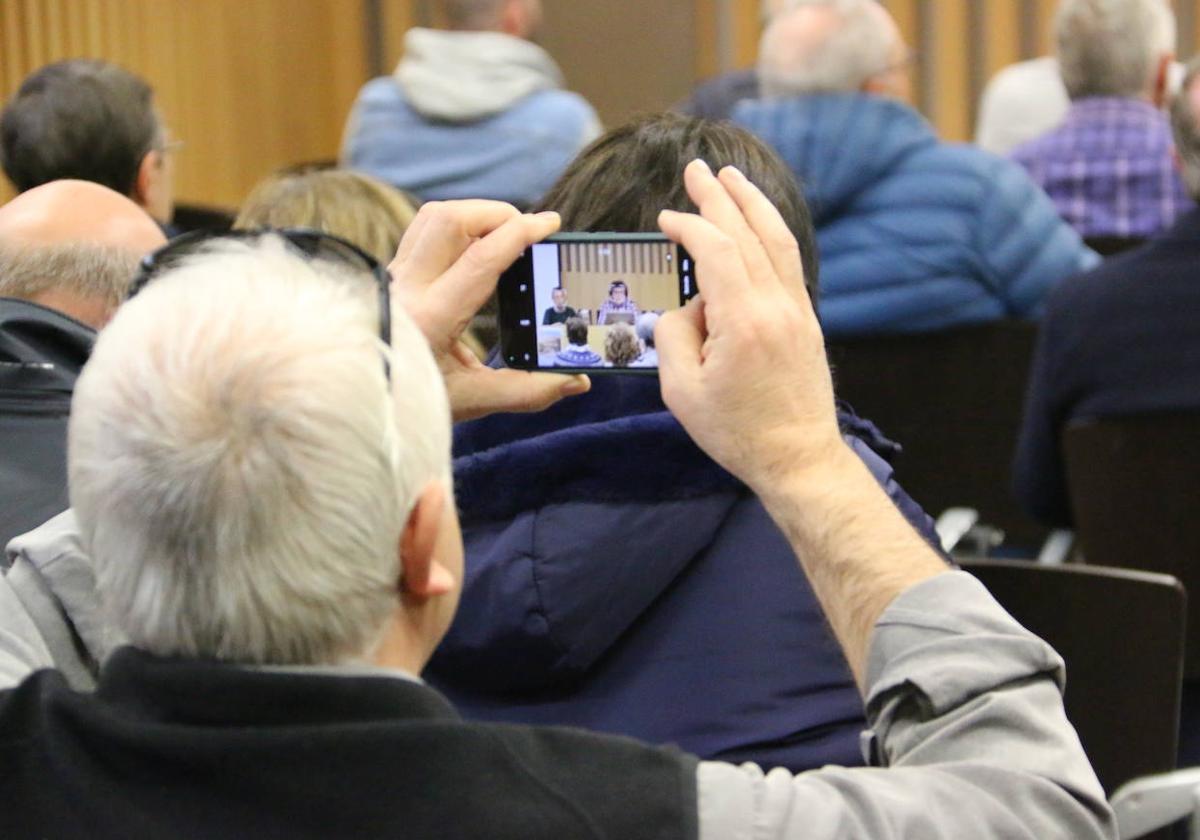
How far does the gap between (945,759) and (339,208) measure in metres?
1.68

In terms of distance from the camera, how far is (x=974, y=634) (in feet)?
3.21

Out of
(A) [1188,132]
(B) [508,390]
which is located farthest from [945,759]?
(A) [1188,132]

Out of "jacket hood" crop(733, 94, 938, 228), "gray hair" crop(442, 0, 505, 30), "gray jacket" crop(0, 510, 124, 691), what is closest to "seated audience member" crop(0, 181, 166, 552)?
"gray jacket" crop(0, 510, 124, 691)

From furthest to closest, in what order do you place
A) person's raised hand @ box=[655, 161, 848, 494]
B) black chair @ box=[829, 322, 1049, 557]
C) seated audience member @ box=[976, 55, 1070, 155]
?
seated audience member @ box=[976, 55, 1070, 155] → black chair @ box=[829, 322, 1049, 557] → person's raised hand @ box=[655, 161, 848, 494]

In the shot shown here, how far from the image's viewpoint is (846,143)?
10.2 feet

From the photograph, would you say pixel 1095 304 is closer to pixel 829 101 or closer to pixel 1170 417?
pixel 1170 417

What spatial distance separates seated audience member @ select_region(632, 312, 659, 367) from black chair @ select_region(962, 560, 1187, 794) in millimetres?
662

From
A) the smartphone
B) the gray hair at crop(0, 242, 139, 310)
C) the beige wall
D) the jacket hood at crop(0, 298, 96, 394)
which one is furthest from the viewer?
the beige wall

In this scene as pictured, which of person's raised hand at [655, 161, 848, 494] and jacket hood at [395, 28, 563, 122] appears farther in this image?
jacket hood at [395, 28, 563, 122]

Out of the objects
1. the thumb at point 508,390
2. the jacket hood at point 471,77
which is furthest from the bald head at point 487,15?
the thumb at point 508,390

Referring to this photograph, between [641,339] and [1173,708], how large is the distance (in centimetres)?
87

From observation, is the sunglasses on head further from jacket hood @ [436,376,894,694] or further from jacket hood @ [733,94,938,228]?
jacket hood @ [733,94,938,228]

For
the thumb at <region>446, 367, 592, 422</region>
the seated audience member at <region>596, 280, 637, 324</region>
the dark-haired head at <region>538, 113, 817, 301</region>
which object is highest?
the dark-haired head at <region>538, 113, 817, 301</region>

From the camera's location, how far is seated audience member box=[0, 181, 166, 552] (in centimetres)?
155
